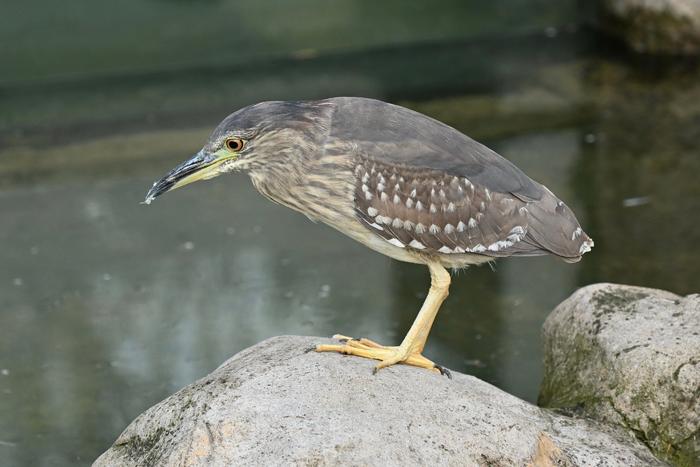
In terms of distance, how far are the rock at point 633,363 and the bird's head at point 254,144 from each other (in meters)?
1.42

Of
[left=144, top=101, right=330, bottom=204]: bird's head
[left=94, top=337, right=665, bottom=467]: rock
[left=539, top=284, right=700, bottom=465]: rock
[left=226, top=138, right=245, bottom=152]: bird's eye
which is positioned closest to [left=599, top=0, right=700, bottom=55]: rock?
[left=539, top=284, right=700, bottom=465]: rock

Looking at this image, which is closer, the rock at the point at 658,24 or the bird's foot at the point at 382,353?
the bird's foot at the point at 382,353

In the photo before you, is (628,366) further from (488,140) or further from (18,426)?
(488,140)

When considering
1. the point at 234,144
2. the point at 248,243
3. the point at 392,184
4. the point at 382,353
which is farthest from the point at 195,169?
the point at 248,243

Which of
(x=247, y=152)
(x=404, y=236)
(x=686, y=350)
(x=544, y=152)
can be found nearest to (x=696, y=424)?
(x=686, y=350)

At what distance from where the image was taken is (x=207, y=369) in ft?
18.8

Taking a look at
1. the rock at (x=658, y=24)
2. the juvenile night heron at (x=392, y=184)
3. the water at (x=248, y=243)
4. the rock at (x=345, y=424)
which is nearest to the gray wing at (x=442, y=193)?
the juvenile night heron at (x=392, y=184)

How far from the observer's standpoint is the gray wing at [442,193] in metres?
4.19

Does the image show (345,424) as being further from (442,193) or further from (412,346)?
(442,193)

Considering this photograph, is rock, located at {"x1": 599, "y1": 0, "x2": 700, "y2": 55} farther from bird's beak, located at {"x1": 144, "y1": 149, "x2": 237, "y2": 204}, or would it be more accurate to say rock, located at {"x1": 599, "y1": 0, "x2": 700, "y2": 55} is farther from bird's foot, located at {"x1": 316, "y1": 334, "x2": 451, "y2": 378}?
bird's beak, located at {"x1": 144, "y1": 149, "x2": 237, "y2": 204}

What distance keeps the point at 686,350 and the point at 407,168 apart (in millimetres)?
1283

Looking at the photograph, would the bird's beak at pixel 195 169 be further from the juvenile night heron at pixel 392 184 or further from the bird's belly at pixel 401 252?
the bird's belly at pixel 401 252

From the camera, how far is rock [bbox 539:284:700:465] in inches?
Result: 166

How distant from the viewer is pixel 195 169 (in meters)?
4.05
